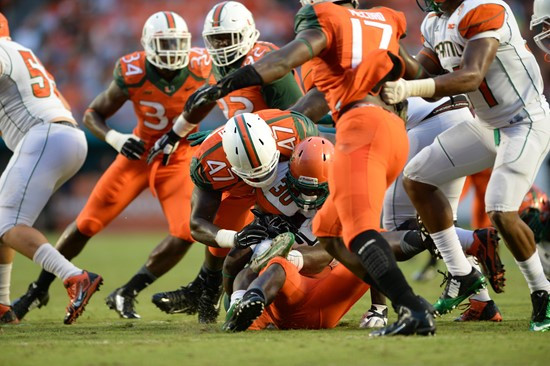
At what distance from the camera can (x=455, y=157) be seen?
15.8ft

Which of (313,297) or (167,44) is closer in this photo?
(313,297)

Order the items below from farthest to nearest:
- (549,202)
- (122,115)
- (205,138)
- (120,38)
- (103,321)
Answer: (120,38)
(122,115)
(549,202)
(103,321)
(205,138)

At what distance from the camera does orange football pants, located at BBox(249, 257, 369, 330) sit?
14.6ft

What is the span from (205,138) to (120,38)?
10523 millimetres

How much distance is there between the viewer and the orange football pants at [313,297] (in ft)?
14.6

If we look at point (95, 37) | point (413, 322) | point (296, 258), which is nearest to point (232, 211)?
point (296, 258)

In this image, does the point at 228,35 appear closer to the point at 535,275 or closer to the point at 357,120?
the point at 357,120

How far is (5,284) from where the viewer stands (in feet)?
18.8

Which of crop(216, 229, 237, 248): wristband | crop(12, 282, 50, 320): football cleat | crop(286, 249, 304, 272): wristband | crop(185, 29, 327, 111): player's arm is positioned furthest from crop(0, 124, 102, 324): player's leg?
crop(185, 29, 327, 111): player's arm

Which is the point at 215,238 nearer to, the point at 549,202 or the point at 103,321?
the point at 103,321

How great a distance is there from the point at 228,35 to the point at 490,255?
2434mm

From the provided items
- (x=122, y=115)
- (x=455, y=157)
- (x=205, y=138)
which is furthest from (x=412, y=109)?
(x=122, y=115)

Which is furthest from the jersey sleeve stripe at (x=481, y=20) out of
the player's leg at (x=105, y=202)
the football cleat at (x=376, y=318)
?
the player's leg at (x=105, y=202)

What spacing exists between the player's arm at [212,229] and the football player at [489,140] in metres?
0.94
